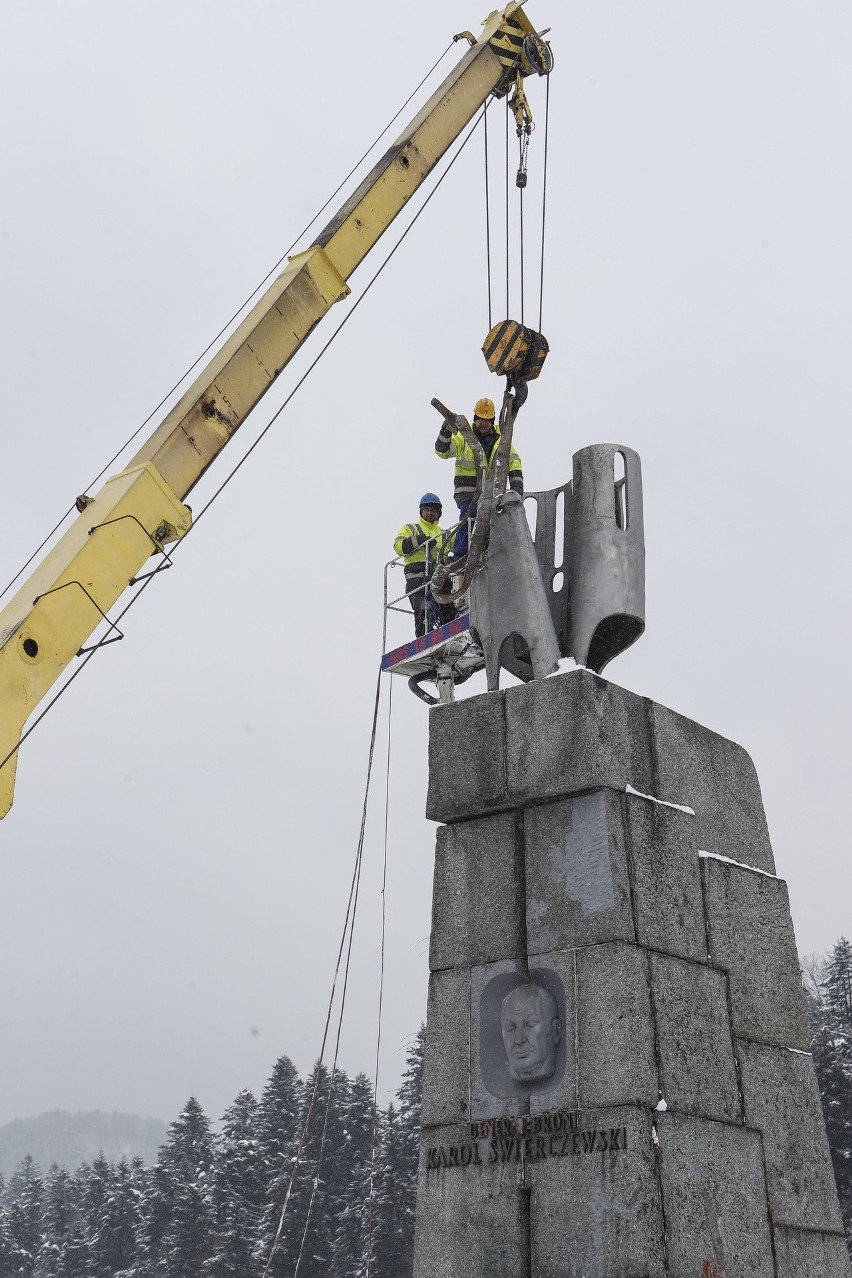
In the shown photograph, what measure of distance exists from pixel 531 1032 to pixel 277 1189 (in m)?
42.0

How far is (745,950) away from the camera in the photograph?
18.9 feet

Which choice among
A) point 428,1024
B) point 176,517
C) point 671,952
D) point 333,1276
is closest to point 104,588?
point 176,517

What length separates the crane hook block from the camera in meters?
6.50

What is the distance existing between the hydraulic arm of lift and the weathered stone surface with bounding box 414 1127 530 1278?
4541 mm

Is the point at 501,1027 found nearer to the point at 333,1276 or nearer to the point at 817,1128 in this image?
the point at 817,1128

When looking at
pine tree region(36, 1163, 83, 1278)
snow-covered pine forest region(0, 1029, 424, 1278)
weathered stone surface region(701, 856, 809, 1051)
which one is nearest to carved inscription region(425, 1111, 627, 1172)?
weathered stone surface region(701, 856, 809, 1051)

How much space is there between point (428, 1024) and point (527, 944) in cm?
58

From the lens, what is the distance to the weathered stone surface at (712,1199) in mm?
4898

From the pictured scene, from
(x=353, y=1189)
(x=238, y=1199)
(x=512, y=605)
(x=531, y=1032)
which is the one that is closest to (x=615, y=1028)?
(x=531, y=1032)

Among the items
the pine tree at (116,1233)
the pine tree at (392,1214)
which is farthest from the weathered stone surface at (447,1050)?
the pine tree at (116,1233)

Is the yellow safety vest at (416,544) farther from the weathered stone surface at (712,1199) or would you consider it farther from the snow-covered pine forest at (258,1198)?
the snow-covered pine forest at (258,1198)

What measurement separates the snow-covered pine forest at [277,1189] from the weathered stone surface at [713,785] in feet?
Answer: 91.8

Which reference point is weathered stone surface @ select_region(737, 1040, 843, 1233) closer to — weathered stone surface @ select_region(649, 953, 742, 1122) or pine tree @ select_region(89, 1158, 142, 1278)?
weathered stone surface @ select_region(649, 953, 742, 1122)

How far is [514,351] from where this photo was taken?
6.50m
